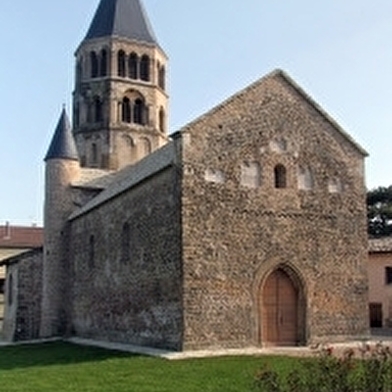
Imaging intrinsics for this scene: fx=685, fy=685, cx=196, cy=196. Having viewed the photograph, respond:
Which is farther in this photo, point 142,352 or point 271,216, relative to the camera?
point 271,216

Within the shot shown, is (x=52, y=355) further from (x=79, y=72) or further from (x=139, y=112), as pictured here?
(x=79, y=72)

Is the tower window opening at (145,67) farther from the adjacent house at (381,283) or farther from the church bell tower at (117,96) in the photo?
the adjacent house at (381,283)

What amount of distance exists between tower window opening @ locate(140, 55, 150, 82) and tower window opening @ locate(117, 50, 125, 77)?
1.18m

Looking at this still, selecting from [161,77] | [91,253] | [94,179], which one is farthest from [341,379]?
[161,77]

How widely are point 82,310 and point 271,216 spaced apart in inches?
465

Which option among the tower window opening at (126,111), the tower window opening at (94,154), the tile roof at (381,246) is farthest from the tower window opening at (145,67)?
the tile roof at (381,246)

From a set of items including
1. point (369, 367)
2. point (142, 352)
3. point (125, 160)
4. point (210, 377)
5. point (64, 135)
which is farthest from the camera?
point (125, 160)

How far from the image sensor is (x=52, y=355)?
23016mm

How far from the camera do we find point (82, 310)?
31359 mm

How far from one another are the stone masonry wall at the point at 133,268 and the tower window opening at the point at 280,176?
4.01 metres

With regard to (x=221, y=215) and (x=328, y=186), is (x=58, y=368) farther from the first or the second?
(x=328, y=186)

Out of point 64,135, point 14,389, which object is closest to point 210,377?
point 14,389

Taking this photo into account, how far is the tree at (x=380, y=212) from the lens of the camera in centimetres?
5416

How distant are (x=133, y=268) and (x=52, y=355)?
442cm
